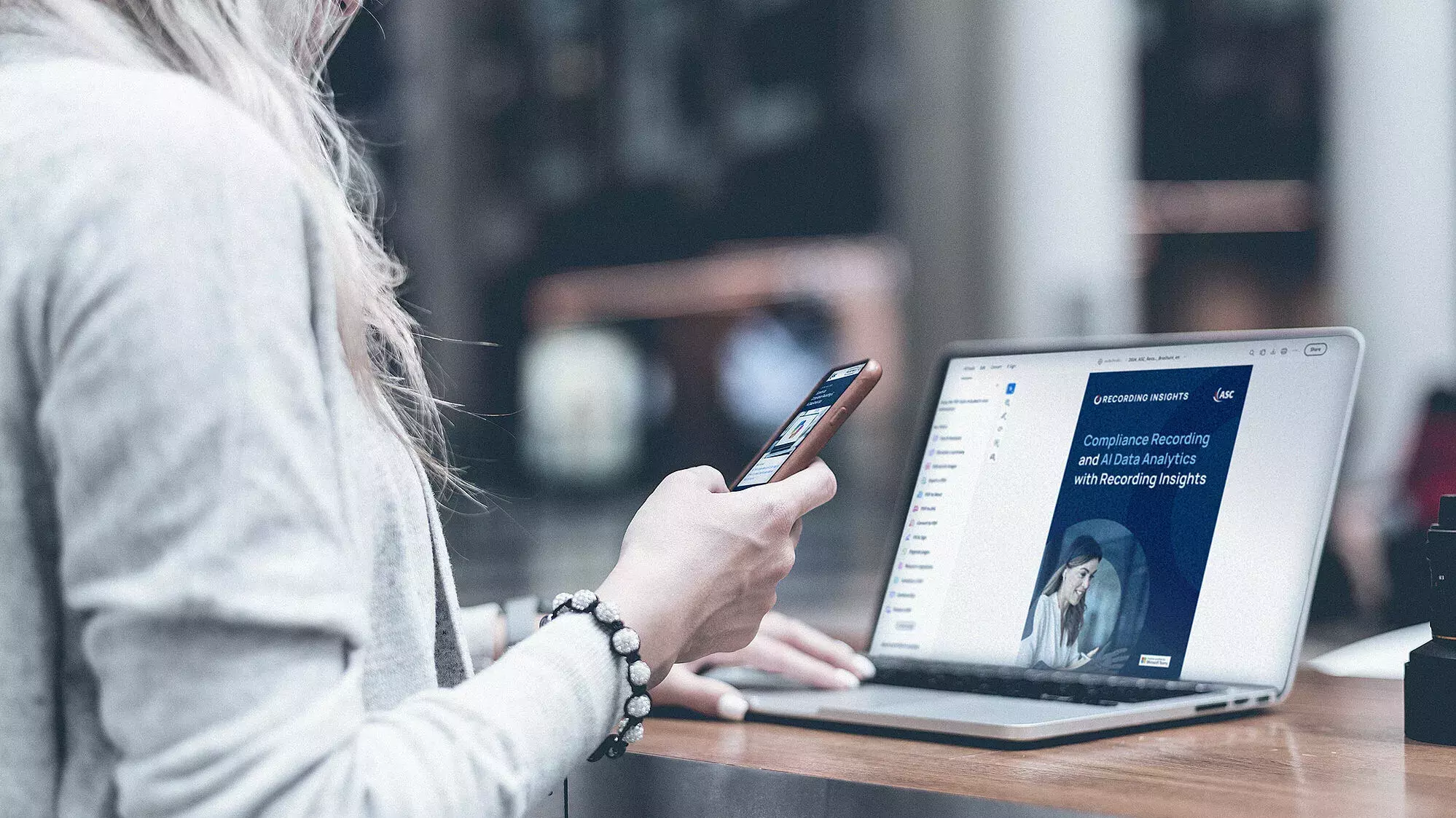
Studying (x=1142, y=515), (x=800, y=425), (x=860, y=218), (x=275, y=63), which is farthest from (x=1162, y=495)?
(x=860, y=218)

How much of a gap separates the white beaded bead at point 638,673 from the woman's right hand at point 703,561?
0.02 m

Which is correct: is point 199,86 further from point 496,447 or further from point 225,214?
point 496,447

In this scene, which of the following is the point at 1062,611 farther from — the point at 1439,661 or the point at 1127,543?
the point at 1439,661

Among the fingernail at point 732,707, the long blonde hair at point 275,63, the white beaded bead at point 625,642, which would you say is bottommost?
the fingernail at point 732,707

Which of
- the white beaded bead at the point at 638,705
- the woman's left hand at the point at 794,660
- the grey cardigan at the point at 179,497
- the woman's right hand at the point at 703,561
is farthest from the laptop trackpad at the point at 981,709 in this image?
the grey cardigan at the point at 179,497

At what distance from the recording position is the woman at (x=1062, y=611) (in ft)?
3.96

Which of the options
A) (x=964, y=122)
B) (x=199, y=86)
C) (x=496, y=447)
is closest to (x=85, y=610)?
(x=199, y=86)

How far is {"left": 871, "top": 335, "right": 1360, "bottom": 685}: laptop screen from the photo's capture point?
117 centimetres

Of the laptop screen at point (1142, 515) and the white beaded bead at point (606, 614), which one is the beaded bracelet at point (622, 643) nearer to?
the white beaded bead at point (606, 614)

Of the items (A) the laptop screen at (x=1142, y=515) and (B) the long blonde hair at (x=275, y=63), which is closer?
(B) the long blonde hair at (x=275, y=63)

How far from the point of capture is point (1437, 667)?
3.34ft

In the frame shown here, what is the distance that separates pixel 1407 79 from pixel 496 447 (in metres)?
12.9

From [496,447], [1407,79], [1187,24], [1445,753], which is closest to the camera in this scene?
[1445,753]

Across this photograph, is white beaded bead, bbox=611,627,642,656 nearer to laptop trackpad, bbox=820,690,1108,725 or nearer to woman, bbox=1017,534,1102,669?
laptop trackpad, bbox=820,690,1108,725
